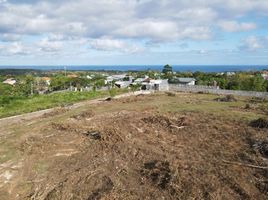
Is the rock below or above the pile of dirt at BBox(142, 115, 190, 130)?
below

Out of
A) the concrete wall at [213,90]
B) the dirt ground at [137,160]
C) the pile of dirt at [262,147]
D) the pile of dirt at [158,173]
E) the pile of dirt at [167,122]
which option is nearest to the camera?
the dirt ground at [137,160]

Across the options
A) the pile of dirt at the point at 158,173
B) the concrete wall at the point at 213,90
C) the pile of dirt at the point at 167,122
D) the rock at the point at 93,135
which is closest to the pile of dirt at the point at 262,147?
the pile of dirt at the point at 158,173

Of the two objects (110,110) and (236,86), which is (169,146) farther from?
(236,86)

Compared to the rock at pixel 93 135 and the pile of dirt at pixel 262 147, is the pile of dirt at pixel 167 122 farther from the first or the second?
the pile of dirt at pixel 262 147

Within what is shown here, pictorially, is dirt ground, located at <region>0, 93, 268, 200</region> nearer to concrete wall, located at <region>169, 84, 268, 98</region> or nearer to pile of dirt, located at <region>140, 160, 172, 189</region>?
pile of dirt, located at <region>140, 160, 172, 189</region>

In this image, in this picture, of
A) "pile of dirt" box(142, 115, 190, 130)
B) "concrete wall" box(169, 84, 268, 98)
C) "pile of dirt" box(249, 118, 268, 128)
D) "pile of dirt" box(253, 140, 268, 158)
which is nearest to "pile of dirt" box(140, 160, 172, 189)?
"pile of dirt" box(253, 140, 268, 158)

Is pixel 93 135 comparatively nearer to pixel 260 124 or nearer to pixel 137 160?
pixel 137 160

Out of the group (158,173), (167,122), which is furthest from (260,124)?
(158,173)

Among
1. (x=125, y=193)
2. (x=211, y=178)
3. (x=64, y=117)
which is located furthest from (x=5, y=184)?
(x=64, y=117)
